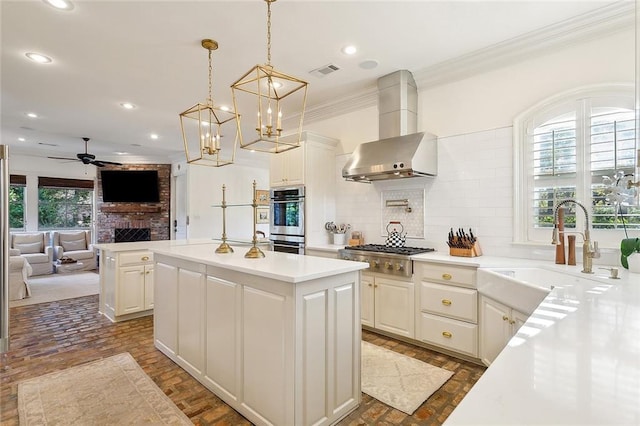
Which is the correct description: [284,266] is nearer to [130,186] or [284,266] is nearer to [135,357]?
[135,357]

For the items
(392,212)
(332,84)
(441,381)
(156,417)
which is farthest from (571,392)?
(332,84)

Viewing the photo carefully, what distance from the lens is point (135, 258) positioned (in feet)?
13.6

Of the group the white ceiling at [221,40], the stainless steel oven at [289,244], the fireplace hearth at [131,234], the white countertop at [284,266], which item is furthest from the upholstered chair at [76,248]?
the white countertop at [284,266]

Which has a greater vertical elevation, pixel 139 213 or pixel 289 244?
pixel 139 213

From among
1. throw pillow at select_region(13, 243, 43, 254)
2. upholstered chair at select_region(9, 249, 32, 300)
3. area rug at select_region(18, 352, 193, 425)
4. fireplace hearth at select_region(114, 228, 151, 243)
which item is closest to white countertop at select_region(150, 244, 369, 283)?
area rug at select_region(18, 352, 193, 425)

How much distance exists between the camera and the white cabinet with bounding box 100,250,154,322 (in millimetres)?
4020

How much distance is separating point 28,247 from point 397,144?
8218mm

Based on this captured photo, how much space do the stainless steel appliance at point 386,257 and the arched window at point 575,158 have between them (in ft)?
3.45

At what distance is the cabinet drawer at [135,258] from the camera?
4055 millimetres

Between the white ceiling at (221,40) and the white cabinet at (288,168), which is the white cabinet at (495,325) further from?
the white cabinet at (288,168)

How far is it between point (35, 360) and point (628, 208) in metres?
5.27

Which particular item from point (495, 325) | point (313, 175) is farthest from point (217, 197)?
point (495, 325)

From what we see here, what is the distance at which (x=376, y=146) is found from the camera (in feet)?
12.3

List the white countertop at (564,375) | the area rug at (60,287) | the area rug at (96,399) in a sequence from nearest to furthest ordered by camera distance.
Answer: the white countertop at (564,375) < the area rug at (96,399) < the area rug at (60,287)
